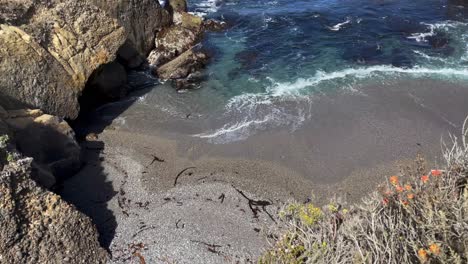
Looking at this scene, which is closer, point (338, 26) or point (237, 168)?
point (237, 168)

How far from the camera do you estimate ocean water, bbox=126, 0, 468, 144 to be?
19.3m

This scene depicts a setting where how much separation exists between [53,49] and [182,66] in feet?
22.7

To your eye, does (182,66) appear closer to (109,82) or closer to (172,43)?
(172,43)

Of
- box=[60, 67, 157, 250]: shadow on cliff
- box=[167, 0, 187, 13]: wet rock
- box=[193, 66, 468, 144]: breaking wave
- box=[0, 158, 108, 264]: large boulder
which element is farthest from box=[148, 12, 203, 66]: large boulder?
box=[0, 158, 108, 264]: large boulder

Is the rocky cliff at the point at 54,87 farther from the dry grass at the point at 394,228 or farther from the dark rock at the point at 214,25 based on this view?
the dry grass at the point at 394,228

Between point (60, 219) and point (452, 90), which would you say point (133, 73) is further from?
point (452, 90)

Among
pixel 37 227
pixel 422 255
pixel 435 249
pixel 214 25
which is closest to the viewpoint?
pixel 435 249

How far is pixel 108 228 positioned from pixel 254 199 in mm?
4989

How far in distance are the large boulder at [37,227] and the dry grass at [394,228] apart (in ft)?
18.5

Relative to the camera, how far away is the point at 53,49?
1753 cm

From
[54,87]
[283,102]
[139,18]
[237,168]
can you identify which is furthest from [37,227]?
[139,18]

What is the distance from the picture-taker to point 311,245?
8.72 meters

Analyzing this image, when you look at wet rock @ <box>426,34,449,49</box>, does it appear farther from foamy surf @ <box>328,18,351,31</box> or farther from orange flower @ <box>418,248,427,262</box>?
orange flower @ <box>418,248,427,262</box>

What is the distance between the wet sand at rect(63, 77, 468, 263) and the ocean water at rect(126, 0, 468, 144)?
107 centimetres
